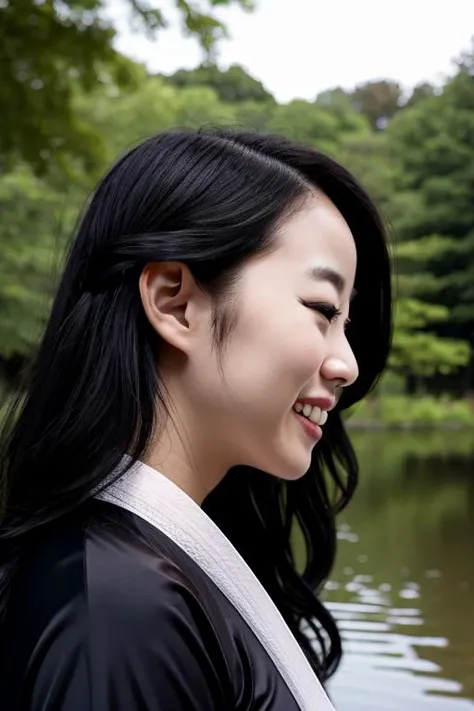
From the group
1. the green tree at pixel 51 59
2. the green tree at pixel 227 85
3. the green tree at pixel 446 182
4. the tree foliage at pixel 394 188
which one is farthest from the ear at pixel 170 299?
the green tree at pixel 227 85

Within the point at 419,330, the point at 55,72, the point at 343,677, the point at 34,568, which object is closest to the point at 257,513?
the point at 34,568

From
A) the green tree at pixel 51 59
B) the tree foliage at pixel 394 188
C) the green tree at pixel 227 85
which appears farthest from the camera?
the green tree at pixel 227 85

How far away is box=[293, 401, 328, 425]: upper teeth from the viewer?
82 cm

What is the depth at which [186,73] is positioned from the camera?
59.7ft

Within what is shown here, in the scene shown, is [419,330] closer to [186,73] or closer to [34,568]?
[186,73]

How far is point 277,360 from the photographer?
77 cm

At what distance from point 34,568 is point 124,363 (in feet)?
0.56

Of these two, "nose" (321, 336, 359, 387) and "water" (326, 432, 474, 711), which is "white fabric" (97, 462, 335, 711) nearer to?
"nose" (321, 336, 359, 387)

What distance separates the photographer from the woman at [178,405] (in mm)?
632

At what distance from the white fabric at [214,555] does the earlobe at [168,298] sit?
0.11m

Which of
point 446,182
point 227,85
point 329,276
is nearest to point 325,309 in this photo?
point 329,276

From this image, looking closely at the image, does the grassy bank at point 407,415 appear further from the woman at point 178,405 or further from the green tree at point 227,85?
the woman at point 178,405

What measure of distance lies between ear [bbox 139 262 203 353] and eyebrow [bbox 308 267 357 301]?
9 cm

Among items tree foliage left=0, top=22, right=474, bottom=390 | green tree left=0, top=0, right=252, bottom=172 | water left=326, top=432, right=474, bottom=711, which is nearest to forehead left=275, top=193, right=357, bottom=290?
water left=326, top=432, right=474, bottom=711
